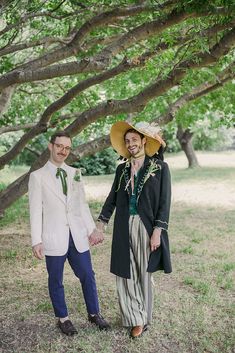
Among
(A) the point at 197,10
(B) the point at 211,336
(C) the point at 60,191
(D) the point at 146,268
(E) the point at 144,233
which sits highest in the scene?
(A) the point at 197,10

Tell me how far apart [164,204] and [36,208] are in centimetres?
118

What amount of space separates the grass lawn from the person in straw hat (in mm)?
375

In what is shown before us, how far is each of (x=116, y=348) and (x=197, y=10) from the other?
3.29m

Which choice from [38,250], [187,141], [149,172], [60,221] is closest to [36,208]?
[60,221]

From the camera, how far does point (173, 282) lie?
20.8 ft

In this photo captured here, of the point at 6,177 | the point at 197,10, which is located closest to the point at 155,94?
the point at 197,10

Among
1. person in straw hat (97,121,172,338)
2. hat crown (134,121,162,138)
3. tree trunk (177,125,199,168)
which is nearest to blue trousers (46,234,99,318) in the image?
person in straw hat (97,121,172,338)

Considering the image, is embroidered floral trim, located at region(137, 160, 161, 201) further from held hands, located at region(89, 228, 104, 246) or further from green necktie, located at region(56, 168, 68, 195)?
green necktie, located at region(56, 168, 68, 195)

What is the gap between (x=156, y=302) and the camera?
5.49 m

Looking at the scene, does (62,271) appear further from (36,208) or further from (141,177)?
(141,177)

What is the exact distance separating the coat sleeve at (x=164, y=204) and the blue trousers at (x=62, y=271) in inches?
30.4

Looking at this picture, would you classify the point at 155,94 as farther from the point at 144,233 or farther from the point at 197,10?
the point at 144,233

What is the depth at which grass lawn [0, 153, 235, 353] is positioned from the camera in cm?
443

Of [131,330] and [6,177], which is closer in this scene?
[131,330]
